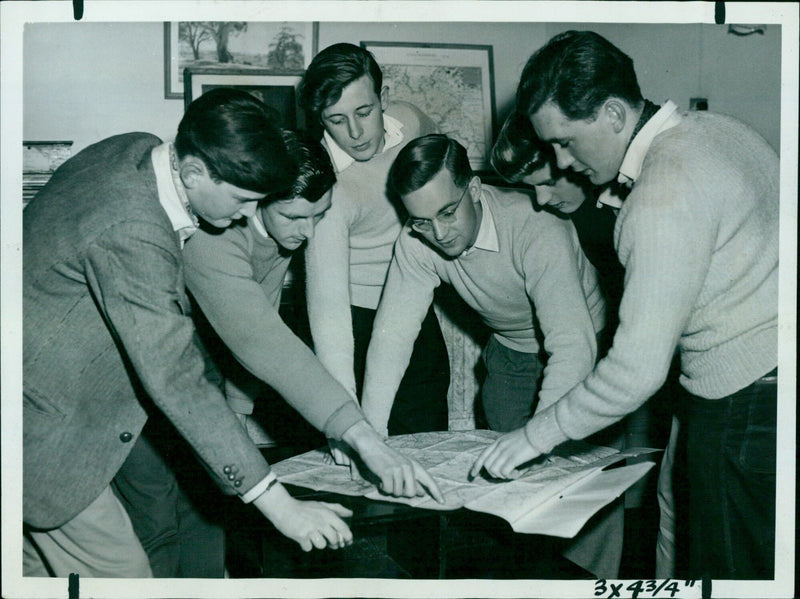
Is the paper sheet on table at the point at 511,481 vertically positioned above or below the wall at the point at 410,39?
below

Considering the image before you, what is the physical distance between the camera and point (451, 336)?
2.99m

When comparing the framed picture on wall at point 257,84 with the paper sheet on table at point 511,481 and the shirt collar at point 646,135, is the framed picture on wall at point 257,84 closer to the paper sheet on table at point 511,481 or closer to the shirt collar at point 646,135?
the paper sheet on table at point 511,481

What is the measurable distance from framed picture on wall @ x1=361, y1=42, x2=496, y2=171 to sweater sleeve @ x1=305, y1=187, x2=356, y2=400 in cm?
107

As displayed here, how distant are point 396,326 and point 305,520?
0.73 meters

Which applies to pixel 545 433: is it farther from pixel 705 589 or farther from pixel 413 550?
pixel 705 589

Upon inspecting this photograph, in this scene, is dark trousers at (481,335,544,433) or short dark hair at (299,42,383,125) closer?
short dark hair at (299,42,383,125)

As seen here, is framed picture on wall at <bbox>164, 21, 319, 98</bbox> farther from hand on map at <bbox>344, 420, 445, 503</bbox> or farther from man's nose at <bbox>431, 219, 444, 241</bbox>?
hand on map at <bbox>344, 420, 445, 503</bbox>

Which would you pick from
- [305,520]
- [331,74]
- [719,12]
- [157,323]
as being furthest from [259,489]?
[719,12]

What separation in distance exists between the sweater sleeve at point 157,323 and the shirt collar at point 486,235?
877mm

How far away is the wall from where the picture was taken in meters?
2.55

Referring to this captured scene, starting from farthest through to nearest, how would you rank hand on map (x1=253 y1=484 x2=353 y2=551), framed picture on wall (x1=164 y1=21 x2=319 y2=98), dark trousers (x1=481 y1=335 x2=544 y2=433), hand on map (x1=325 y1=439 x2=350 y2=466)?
framed picture on wall (x1=164 y1=21 x2=319 y2=98) → dark trousers (x1=481 y1=335 x2=544 y2=433) → hand on map (x1=325 y1=439 x2=350 y2=466) → hand on map (x1=253 y1=484 x2=353 y2=551)

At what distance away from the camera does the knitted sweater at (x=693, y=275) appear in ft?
4.31

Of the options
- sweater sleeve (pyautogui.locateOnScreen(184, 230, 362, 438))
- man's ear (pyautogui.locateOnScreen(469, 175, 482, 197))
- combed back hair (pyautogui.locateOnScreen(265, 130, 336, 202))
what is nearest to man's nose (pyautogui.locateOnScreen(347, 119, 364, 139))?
combed back hair (pyautogui.locateOnScreen(265, 130, 336, 202))

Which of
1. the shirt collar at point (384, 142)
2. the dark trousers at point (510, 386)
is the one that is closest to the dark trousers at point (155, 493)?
the shirt collar at point (384, 142)
